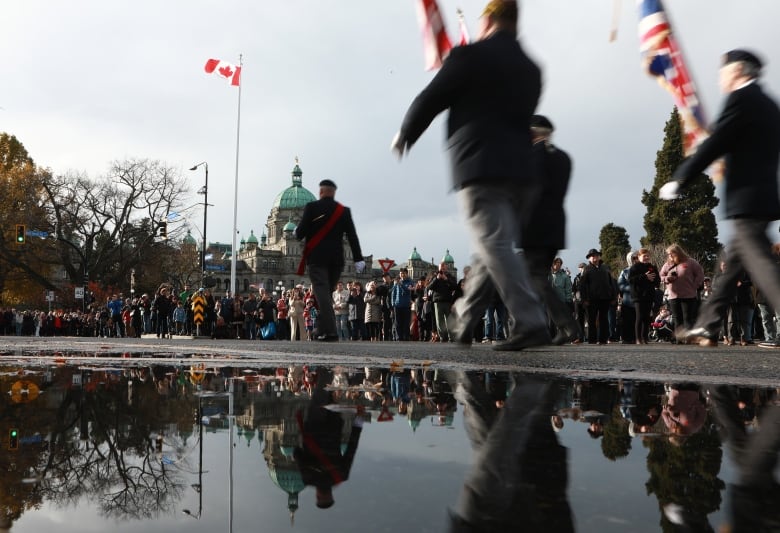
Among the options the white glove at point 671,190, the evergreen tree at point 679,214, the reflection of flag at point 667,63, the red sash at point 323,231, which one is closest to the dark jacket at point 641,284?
the reflection of flag at point 667,63

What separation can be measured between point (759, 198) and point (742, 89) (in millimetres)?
748

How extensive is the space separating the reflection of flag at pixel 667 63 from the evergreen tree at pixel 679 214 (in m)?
42.5

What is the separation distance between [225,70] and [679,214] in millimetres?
32925

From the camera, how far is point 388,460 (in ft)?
5.24

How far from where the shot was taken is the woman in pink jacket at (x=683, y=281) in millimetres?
10219

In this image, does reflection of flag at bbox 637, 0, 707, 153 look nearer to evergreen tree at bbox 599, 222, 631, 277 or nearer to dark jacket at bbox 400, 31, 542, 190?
dark jacket at bbox 400, 31, 542, 190

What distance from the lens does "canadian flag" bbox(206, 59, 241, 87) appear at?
37.5 m

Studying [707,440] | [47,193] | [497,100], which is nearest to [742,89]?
[497,100]

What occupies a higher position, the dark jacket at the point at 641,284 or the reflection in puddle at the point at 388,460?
the dark jacket at the point at 641,284

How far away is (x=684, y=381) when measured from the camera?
3.60 m

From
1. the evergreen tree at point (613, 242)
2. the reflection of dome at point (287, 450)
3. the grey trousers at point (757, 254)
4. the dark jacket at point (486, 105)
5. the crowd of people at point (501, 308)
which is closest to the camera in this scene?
the reflection of dome at point (287, 450)

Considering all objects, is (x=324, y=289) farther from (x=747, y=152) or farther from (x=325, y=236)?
(x=747, y=152)

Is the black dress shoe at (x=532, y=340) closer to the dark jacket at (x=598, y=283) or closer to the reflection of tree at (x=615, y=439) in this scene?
the reflection of tree at (x=615, y=439)

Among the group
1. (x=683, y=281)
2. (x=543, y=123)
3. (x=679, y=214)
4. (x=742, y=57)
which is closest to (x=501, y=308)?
(x=683, y=281)
